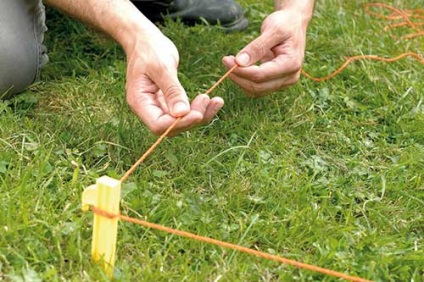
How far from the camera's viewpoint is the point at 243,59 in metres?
1.82

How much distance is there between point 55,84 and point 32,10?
21 centimetres

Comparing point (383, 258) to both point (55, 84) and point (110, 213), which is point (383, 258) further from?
point (55, 84)

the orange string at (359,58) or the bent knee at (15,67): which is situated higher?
the bent knee at (15,67)

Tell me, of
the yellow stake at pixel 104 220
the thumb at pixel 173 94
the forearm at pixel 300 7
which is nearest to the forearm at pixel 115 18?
the thumb at pixel 173 94

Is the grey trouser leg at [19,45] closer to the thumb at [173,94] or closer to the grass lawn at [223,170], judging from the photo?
the grass lawn at [223,170]

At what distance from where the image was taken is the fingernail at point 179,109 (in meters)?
1.52

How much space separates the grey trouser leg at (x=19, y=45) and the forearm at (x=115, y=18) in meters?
0.10

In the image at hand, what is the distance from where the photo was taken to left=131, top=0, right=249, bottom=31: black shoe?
96.3 inches

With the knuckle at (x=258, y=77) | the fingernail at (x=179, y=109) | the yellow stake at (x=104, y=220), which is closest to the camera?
the yellow stake at (x=104, y=220)

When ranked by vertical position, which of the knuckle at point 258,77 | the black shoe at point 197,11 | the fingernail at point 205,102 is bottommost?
the black shoe at point 197,11

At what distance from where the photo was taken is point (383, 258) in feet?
4.77

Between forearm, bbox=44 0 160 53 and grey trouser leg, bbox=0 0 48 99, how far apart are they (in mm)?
95

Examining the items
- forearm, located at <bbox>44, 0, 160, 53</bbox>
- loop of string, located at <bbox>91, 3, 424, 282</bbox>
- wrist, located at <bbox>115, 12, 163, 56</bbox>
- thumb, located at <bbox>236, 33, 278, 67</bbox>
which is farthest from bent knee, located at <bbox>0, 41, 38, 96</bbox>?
thumb, located at <bbox>236, 33, 278, 67</bbox>

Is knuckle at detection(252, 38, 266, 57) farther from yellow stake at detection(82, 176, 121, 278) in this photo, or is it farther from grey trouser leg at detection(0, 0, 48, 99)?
yellow stake at detection(82, 176, 121, 278)
